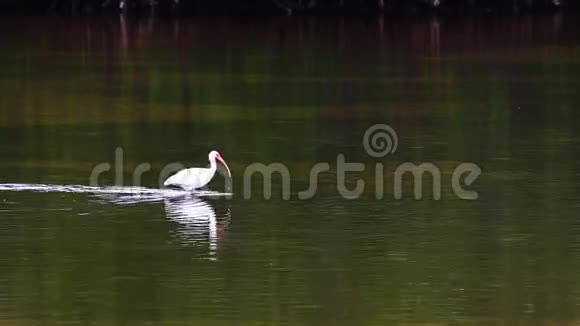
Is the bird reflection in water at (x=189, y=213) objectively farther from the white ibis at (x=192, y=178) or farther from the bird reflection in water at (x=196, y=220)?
the white ibis at (x=192, y=178)

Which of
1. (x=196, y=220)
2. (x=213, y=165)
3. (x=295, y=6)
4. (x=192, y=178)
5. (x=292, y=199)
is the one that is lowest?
(x=196, y=220)

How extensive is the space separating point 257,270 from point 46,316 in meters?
1.97

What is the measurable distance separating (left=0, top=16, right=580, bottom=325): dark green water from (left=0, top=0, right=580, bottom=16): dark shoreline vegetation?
1870 cm

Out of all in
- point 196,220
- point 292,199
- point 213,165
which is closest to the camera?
point 196,220

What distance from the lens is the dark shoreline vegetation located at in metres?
55.5

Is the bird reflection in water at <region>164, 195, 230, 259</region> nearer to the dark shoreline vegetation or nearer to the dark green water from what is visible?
the dark green water

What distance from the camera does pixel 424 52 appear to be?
1473 inches

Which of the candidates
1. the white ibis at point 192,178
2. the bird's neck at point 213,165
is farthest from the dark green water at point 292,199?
the bird's neck at point 213,165

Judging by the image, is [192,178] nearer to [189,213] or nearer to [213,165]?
[213,165]

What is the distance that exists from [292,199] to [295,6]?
1557 inches

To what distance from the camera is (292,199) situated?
1644cm

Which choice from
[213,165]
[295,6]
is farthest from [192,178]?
[295,6]

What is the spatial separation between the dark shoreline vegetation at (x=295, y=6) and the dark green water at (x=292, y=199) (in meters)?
18.7

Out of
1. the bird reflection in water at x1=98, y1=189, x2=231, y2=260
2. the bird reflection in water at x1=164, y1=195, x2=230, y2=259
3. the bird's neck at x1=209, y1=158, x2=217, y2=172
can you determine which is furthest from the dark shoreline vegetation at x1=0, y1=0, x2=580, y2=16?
the bird reflection in water at x1=164, y1=195, x2=230, y2=259
